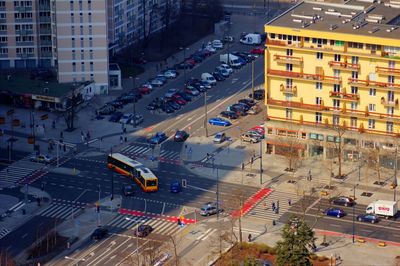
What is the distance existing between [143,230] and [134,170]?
14881mm

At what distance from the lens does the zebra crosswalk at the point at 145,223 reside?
466 feet

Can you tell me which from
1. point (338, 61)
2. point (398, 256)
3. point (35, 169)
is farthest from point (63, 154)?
point (398, 256)

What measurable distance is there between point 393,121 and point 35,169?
41566 millimetres

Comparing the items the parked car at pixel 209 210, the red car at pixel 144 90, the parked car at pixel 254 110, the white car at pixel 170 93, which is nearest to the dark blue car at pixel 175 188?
the parked car at pixel 209 210

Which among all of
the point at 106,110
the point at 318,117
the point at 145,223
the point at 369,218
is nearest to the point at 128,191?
the point at 145,223

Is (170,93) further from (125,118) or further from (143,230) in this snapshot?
(143,230)

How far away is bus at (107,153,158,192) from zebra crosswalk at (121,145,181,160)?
4828 millimetres

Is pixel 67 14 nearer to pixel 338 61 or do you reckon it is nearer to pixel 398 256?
pixel 338 61

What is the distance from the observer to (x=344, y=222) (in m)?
144

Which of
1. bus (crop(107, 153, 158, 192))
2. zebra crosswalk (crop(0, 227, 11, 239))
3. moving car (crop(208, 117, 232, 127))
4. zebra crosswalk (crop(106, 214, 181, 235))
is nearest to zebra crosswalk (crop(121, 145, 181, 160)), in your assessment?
bus (crop(107, 153, 158, 192))

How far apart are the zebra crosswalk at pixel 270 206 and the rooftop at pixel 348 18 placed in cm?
2074

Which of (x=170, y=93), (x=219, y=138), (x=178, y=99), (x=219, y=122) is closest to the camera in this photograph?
(x=219, y=138)

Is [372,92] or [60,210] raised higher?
[372,92]

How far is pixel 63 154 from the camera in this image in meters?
164
